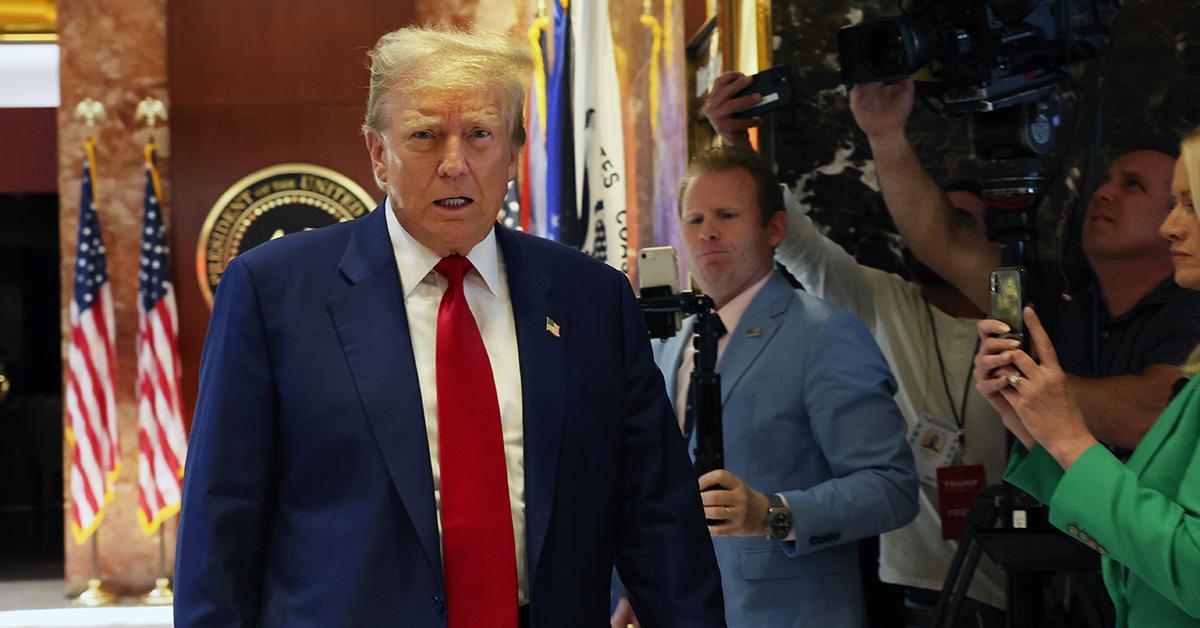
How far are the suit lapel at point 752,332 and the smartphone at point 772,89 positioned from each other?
38cm

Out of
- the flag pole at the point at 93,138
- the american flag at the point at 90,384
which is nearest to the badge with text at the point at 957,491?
the american flag at the point at 90,384

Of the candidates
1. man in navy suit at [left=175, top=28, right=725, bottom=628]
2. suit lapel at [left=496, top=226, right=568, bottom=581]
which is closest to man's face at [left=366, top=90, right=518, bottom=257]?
man in navy suit at [left=175, top=28, right=725, bottom=628]

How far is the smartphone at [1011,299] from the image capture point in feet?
6.69

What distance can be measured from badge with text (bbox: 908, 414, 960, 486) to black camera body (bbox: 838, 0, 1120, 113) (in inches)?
31.3

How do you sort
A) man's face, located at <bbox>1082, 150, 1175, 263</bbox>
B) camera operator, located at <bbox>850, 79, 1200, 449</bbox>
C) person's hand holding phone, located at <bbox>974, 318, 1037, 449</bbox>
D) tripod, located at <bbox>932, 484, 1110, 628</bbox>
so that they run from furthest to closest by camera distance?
man's face, located at <bbox>1082, 150, 1175, 263</bbox> < camera operator, located at <bbox>850, 79, 1200, 449</bbox> < tripod, located at <bbox>932, 484, 1110, 628</bbox> < person's hand holding phone, located at <bbox>974, 318, 1037, 449</bbox>

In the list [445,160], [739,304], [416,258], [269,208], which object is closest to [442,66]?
[445,160]

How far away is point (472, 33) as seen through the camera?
69.6 inches

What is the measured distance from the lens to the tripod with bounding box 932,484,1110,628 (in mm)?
2250

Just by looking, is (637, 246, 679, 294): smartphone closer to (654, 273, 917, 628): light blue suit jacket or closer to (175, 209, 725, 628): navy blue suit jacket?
(654, 273, 917, 628): light blue suit jacket

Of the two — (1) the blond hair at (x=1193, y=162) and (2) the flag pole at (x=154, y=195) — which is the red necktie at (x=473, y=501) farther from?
(2) the flag pole at (x=154, y=195)

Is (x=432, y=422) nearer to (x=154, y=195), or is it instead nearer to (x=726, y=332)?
(x=726, y=332)

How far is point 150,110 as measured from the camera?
314 inches

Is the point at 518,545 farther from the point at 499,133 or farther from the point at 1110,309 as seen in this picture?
the point at 1110,309

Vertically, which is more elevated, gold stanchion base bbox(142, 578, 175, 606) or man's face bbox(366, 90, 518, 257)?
man's face bbox(366, 90, 518, 257)
